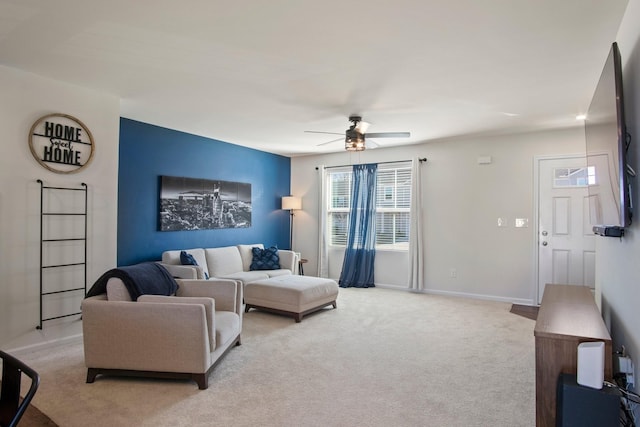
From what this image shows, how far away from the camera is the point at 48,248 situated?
3.53 m

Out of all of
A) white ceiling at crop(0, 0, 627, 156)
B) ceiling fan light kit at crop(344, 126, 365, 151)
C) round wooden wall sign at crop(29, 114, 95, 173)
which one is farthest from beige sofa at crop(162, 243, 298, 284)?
ceiling fan light kit at crop(344, 126, 365, 151)

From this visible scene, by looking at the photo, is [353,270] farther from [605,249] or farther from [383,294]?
[605,249]

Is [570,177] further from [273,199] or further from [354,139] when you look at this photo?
[273,199]

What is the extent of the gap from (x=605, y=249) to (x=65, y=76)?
188 inches

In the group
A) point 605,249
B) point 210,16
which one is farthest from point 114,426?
point 605,249

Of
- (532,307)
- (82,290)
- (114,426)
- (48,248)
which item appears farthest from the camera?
(532,307)

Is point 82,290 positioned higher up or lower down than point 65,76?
lower down

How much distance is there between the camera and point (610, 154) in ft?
6.57

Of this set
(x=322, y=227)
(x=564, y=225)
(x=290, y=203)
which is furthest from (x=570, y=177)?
(x=290, y=203)

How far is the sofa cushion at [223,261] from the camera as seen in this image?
5.49 m

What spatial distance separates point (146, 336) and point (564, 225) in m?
5.19

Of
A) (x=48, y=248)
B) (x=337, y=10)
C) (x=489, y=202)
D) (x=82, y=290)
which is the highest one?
(x=337, y=10)

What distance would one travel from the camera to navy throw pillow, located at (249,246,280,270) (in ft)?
19.5

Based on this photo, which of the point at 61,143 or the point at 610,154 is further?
the point at 61,143
